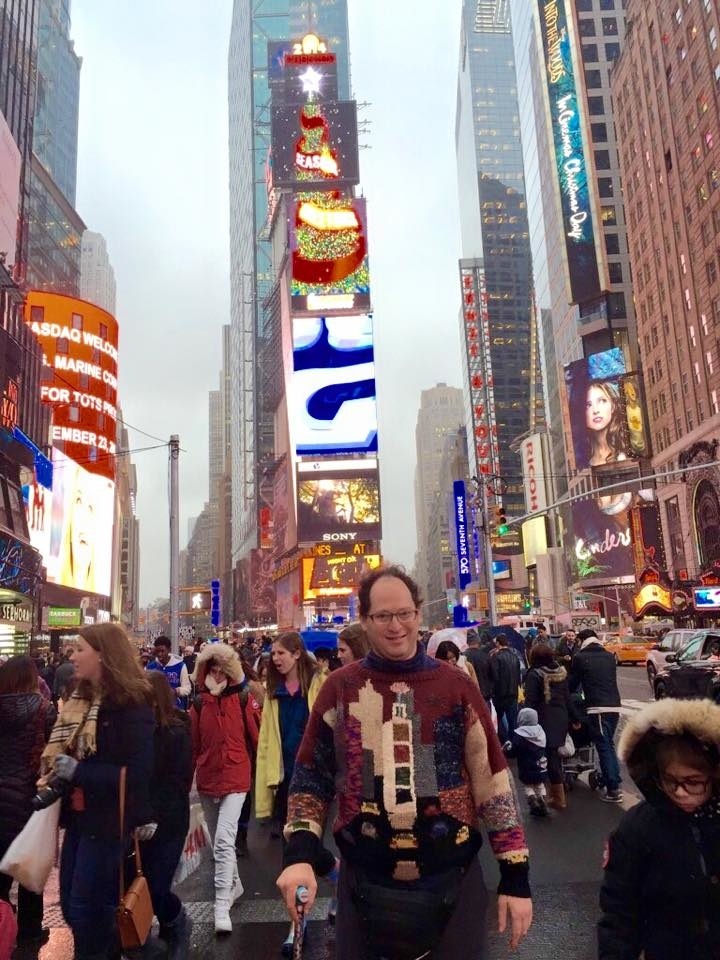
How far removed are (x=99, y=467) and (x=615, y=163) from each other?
64.2 meters

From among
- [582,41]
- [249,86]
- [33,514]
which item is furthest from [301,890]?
[249,86]

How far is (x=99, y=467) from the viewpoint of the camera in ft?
238

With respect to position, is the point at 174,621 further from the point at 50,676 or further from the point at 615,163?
the point at 615,163

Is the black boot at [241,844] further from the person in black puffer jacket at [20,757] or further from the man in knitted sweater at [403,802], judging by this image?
the man in knitted sweater at [403,802]

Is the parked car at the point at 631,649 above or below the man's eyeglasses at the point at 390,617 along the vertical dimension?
below

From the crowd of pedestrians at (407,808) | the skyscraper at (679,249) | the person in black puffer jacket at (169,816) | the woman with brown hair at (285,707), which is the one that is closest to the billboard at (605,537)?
the skyscraper at (679,249)

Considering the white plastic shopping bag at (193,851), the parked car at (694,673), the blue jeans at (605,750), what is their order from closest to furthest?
the white plastic shopping bag at (193,851) → the blue jeans at (605,750) → the parked car at (694,673)

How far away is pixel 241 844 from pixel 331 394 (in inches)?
3128

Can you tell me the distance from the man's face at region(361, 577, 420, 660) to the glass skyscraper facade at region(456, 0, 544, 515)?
148623 millimetres

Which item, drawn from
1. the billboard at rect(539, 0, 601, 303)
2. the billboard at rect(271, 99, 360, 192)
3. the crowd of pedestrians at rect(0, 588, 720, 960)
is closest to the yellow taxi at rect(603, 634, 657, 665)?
the crowd of pedestrians at rect(0, 588, 720, 960)

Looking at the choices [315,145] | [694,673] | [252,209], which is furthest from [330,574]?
[252,209]

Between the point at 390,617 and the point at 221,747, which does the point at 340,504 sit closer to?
the point at 221,747

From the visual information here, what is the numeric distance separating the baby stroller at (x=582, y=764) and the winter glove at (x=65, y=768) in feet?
22.5

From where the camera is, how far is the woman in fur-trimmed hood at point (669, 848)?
2.74 metres
